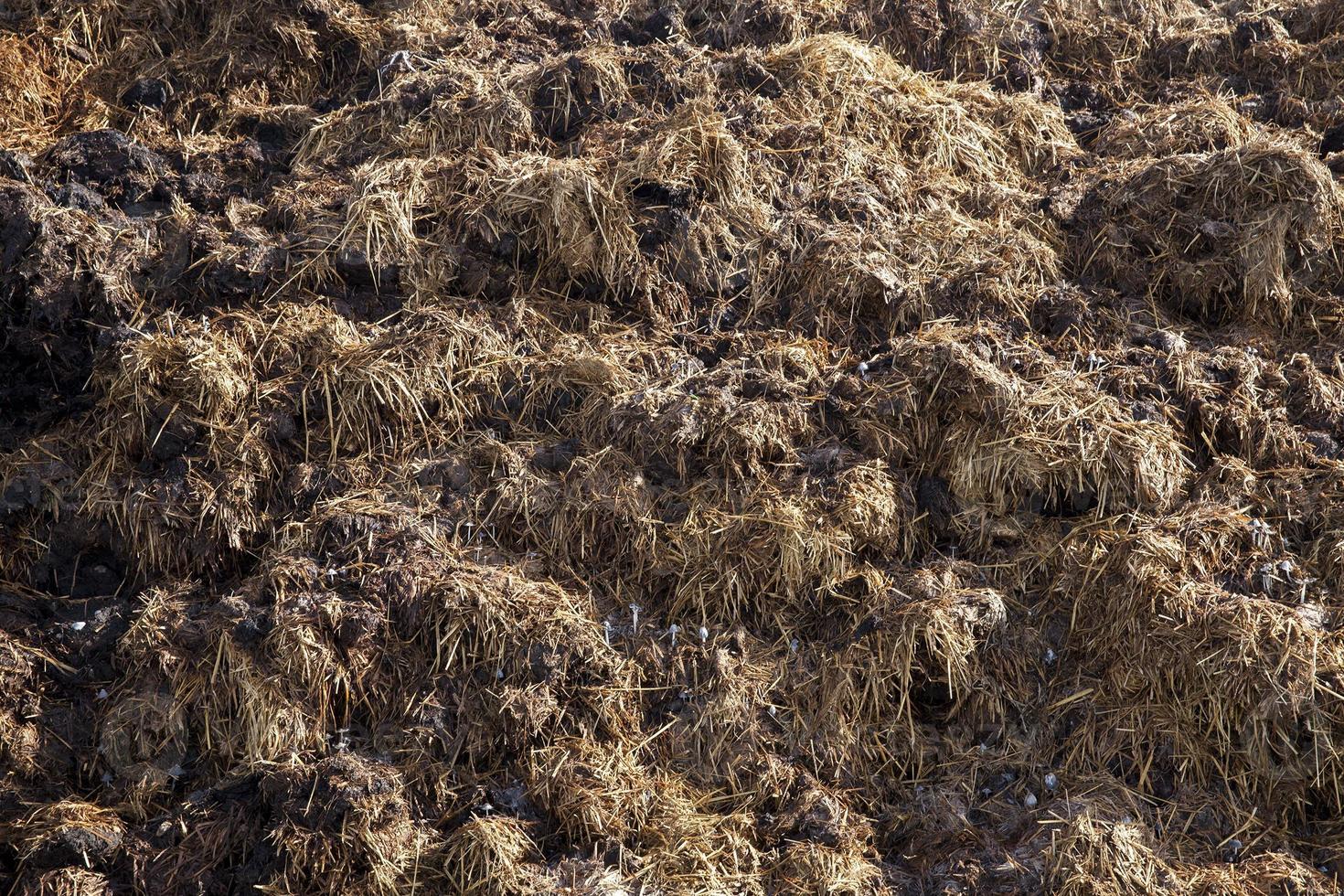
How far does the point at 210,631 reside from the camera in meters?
3.62

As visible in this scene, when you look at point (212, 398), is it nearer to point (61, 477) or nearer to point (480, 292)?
point (61, 477)

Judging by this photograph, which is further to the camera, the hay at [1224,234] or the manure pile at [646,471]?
the hay at [1224,234]

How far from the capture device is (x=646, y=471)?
4.02 m

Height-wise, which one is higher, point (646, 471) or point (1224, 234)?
point (1224, 234)

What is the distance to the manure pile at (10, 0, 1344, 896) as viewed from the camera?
3.48 meters

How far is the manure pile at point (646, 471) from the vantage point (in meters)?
3.48

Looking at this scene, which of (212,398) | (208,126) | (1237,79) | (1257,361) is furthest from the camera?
(1237,79)

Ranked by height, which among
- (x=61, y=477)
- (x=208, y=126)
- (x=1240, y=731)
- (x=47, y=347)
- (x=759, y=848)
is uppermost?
(x=208, y=126)

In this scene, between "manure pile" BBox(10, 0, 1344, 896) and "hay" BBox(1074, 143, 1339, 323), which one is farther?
"hay" BBox(1074, 143, 1339, 323)

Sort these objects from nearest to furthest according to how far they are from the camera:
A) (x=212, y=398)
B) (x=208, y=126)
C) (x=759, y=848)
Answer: (x=759, y=848)
(x=212, y=398)
(x=208, y=126)

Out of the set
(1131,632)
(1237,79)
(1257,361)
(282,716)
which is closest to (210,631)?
(282,716)

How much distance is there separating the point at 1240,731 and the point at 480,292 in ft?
9.41

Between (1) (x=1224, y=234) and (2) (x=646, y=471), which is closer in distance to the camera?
(2) (x=646, y=471)

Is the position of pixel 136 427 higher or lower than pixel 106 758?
higher
